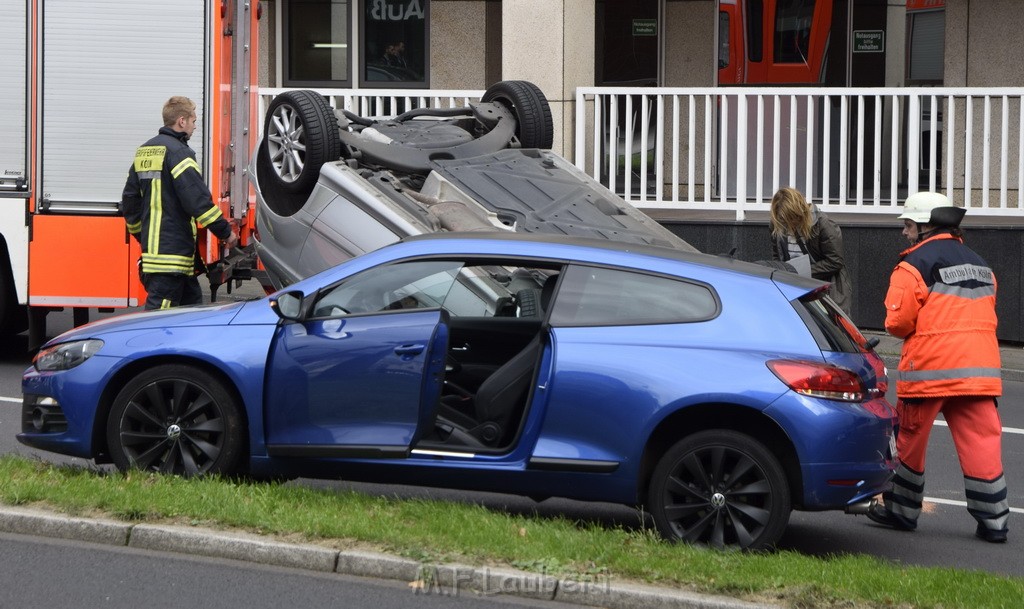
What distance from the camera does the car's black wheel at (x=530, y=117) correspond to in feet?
35.9

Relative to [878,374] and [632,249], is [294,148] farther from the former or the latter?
[878,374]

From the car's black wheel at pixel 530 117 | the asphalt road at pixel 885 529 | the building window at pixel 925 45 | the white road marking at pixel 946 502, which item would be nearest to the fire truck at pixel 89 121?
the car's black wheel at pixel 530 117

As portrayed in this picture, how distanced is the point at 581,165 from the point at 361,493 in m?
8.78

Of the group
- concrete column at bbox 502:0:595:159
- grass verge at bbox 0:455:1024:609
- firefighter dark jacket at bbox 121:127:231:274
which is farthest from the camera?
concrete column at bbox 502:0:595:159

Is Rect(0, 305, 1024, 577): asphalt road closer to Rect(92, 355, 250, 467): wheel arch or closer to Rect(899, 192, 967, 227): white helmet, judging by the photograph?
Rect(92, 355, 250, 467): wheel arch

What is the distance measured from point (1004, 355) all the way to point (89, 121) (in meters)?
7.78

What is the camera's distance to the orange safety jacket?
6.91 meters

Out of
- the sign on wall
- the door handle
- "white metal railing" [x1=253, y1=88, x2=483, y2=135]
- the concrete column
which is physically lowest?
the door handle

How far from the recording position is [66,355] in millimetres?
6891

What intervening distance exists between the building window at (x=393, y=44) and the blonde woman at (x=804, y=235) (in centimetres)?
877

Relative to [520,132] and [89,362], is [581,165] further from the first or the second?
[89,362]

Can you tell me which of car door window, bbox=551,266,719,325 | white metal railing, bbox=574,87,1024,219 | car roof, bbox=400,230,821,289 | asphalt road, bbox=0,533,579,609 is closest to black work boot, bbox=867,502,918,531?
car roof, bbox=400,230,821,289

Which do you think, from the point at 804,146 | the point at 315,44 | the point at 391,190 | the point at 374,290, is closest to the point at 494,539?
the point at 374,290

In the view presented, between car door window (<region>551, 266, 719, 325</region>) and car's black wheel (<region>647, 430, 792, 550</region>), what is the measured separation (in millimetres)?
540
